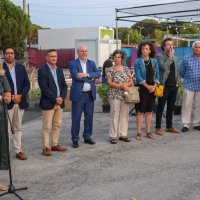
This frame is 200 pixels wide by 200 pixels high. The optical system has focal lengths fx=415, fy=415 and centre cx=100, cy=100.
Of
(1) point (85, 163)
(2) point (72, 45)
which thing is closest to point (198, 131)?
(1) point (85, 163)

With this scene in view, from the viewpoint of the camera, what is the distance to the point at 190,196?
4.86 meters

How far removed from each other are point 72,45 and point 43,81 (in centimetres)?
4396

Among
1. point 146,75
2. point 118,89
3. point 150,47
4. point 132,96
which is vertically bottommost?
point 132,96

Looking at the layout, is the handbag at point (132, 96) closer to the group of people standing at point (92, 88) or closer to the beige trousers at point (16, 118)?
the group of people standing at point (92, 88)

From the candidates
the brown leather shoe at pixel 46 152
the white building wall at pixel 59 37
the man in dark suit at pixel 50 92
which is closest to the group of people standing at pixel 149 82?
the man in dark suit at pixel 50 92

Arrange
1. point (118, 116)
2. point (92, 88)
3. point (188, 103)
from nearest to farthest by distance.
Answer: point (92, 88) < point (118, 116) < point (188, 103)

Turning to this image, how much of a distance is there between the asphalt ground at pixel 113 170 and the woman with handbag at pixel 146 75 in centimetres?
71

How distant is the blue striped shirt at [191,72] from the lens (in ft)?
27.8

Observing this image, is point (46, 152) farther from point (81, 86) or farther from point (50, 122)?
point (81, 86)

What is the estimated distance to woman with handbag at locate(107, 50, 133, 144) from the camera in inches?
294

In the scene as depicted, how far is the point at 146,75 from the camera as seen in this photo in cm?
768

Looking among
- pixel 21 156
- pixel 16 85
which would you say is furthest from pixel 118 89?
pixel 21 156

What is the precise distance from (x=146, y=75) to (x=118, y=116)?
3.01 feet

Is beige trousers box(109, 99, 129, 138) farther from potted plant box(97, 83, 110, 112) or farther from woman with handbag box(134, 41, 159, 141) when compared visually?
potted plant box(97, 83, 110, 112)
